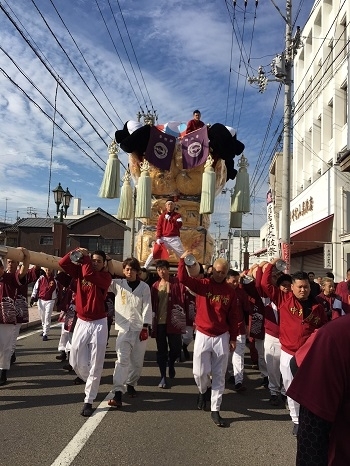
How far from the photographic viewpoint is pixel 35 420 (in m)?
4.24

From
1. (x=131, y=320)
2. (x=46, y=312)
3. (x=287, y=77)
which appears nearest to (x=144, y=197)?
(x=131, y=320)

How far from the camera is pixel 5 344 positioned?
5.74 m

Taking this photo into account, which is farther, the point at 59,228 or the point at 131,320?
the point at 59,228

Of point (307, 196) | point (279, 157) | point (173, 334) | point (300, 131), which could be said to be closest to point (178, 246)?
point (173, 334)

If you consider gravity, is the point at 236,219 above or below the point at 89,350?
above

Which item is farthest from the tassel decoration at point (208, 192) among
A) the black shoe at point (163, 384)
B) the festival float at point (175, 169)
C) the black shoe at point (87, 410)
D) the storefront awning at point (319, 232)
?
the storefront awning at point (319, 232)

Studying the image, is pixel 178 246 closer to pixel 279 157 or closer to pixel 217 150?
pixel 217 150

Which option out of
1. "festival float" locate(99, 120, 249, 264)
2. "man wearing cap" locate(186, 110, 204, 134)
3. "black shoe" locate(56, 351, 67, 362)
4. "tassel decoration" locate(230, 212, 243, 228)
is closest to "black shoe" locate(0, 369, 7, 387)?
"black shoe" locate(56, 351, 67, 362)

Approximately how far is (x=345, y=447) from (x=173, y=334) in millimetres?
5118

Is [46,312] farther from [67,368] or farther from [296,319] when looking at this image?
[296,319]

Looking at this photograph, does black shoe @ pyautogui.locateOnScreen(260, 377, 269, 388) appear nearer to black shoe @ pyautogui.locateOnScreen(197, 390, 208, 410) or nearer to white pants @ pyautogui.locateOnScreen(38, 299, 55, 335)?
black shoe @ pyautogui.locateOnScreen(197, 390, 208, 410)

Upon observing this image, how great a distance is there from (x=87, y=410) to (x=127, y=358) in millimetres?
786

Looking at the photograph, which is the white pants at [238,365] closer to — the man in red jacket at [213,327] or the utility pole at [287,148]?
the man in red jacket at [213,327]

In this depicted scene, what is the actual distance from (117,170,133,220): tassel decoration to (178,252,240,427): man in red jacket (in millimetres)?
3947
